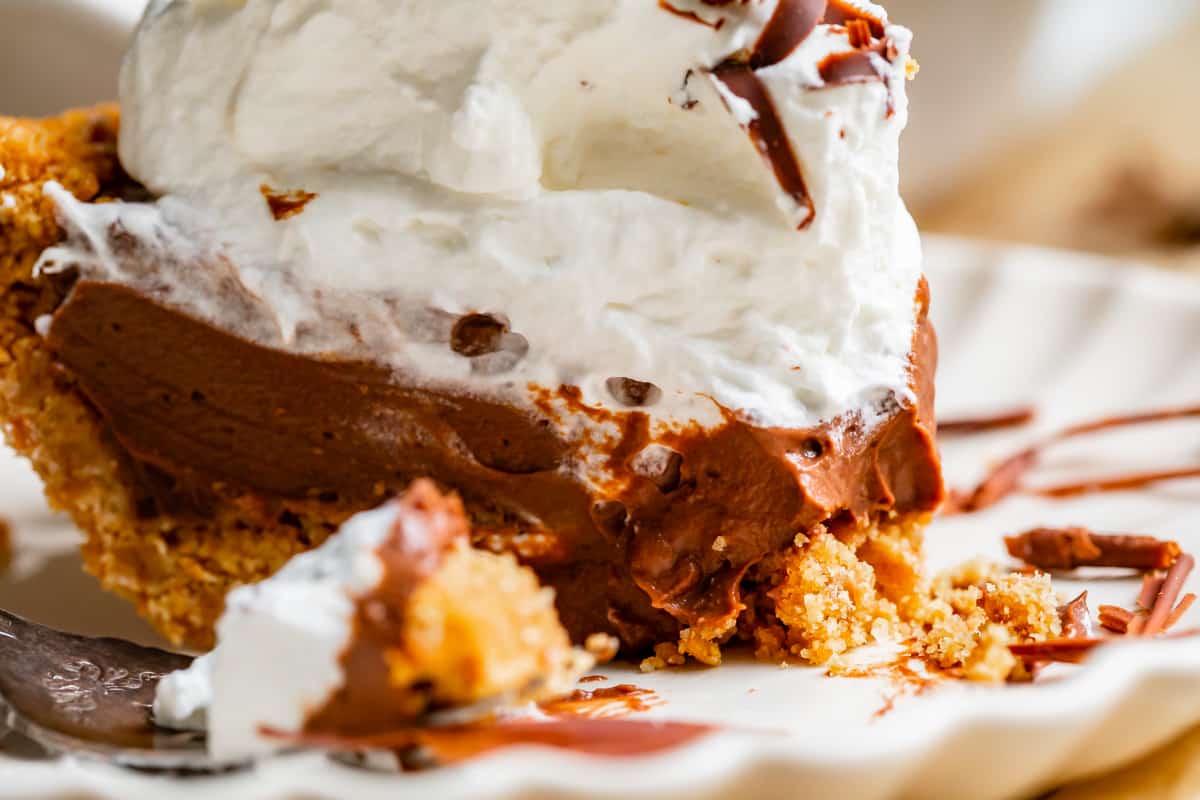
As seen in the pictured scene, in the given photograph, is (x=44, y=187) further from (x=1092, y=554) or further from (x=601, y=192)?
Answer: (x=1092, y=554)

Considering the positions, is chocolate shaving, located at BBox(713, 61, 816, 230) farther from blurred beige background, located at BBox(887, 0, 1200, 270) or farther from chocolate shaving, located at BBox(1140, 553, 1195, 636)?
blurred beige background, located at BBox(887, 0, 1200, 270)

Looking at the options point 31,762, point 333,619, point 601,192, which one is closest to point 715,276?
point 601,192

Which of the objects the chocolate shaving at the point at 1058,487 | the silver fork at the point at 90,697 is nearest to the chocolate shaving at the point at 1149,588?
the chocolate shaving at the point at 1058,487

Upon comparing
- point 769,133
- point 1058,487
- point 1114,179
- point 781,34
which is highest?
point 781,34

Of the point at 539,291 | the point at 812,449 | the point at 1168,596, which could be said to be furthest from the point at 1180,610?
the point at 539,291

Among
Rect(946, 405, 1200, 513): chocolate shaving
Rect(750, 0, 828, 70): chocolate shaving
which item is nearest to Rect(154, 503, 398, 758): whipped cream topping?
Rect(750, 0, 828, 70): chocolate shaving

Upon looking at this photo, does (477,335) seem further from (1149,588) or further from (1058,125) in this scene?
(1058,125)
